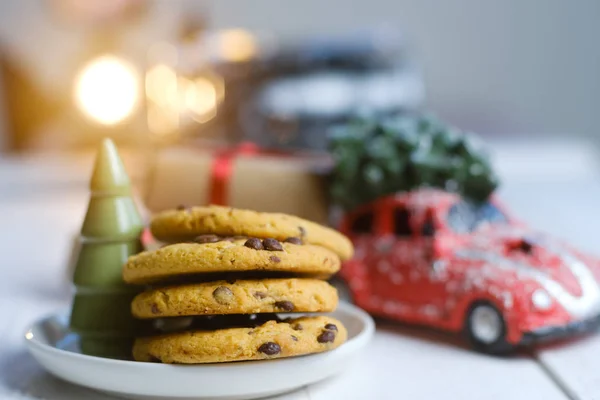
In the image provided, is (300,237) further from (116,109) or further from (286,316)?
(116,109)

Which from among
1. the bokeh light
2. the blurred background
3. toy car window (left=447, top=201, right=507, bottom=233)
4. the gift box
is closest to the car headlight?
toy car window (left=447, top=201, right=507, bottom=233)

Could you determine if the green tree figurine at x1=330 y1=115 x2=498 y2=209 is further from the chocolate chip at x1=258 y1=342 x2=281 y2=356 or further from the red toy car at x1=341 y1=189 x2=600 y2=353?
the chocolate chip at x1=258 y1=342 x2=281 y2=356

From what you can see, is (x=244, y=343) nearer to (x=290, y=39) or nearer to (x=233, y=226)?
(x=233, y=226)

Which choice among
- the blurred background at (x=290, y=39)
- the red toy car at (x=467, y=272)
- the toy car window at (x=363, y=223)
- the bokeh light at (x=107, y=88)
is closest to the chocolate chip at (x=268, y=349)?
the red toy car at (x=467, y=272)

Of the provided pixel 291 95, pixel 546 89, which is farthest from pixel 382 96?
pixel 546 89

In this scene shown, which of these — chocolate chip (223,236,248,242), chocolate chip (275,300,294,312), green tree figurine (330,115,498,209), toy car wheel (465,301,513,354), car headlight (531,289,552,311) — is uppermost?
green tree figurine (330,115,498,209)

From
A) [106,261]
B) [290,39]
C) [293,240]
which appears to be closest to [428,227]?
[293,240]
